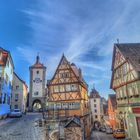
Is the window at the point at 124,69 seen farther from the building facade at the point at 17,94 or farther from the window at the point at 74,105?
the building facade at the point at 17,94

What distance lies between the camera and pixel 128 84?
22109 millimetres

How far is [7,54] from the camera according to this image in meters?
28.4

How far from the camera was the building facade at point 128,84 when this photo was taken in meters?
19.7

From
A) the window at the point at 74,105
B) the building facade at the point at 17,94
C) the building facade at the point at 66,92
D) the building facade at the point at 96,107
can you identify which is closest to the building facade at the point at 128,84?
the building facade at the point at 66,92

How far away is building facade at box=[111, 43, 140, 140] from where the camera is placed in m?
19.7

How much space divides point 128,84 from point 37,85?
33.7 m

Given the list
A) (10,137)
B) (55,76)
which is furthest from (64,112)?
(10,137)

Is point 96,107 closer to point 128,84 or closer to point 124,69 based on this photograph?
point 124,69

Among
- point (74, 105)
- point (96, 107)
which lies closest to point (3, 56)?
point (74, 105)

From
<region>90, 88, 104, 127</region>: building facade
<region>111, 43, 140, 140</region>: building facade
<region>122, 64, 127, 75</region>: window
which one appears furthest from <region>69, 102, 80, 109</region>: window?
<region>90, 88, 104, 127</region>: building facade

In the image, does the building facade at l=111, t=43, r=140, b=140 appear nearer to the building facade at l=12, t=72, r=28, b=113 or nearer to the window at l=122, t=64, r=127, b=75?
the window at l=122, t=64, r=127, b=75

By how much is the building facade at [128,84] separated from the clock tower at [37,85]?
2830 cm

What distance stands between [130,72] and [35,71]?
3573cm

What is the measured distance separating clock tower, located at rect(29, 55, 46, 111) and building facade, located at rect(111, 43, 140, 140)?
28.3 metres
